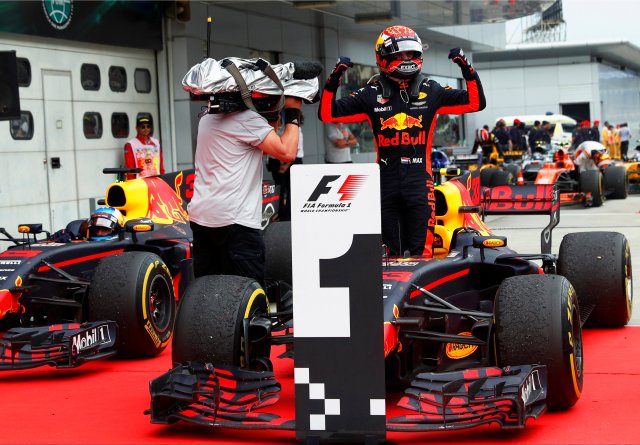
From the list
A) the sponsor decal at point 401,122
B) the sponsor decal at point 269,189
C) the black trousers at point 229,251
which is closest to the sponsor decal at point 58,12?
the sponsor decal at point 269,189

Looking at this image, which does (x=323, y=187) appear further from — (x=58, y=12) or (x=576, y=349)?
(x=58, y=12)

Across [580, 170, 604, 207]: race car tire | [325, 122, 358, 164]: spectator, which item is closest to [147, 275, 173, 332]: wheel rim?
[325, 122, 358, 164]: spectator

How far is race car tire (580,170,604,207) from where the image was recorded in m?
19.6

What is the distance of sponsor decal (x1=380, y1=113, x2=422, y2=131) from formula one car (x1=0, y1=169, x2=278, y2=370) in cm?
184

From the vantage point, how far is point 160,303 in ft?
24.7

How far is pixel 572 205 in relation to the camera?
2075 centimetres

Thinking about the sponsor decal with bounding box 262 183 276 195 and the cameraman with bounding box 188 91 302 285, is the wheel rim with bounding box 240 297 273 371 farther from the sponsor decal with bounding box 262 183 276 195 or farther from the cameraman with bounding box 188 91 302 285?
the sponsor decal with bounding box 262 183 276 195

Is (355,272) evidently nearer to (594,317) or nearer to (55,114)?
(594,317)

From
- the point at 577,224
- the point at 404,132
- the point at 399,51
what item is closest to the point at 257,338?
the point at 404,132

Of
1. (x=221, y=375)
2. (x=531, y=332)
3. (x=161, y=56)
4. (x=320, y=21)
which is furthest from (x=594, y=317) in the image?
(x=320, y=21)

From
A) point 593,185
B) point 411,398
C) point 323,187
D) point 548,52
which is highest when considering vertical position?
point 548,52

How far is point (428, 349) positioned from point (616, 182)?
16.0 metres

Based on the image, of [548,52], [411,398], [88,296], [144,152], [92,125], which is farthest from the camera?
[548,52]

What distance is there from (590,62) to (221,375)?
2135 inches
